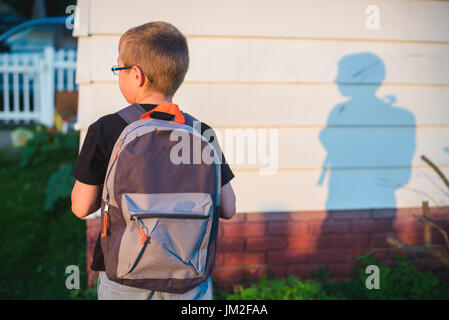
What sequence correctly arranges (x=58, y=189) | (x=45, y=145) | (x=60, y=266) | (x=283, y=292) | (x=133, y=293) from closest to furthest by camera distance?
(x=133, y=293), (x=283, y=292), (x=60, y=266), (x=58, y=189), (x=45, y=145)

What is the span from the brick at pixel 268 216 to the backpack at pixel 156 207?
5.60ft

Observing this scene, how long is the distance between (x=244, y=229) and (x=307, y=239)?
0.51m

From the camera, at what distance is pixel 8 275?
3.39 m

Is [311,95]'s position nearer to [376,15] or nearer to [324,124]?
[324,124]

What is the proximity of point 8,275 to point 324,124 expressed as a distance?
8.91 ft

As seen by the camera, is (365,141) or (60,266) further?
(60,266)

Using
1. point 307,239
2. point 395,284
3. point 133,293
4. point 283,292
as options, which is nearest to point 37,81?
point 307,239

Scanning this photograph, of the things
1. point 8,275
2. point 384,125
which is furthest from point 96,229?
point 384,125

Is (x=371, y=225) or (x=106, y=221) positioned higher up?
(x=106, y=221)

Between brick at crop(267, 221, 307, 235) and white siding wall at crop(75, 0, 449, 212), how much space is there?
13 centimetres

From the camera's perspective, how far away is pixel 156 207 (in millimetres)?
1514

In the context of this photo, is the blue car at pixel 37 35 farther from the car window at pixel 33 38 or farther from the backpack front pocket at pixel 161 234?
the backpack front pocket at pixel 161 234

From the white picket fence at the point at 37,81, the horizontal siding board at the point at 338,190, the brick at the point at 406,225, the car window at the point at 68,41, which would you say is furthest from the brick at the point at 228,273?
the car window at the point at 68,41

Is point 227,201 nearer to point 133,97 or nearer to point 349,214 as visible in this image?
point 133,97
